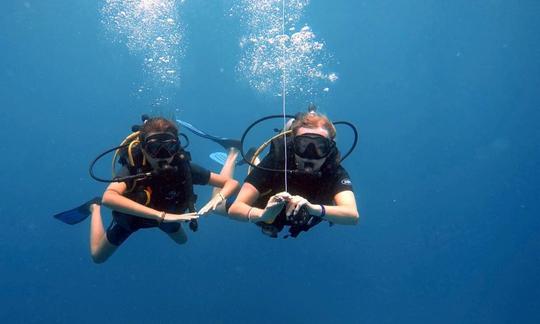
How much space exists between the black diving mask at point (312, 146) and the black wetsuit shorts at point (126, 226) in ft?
9.38

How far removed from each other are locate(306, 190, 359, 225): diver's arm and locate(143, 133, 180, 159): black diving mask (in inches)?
81.8

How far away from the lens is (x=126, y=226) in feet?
20.1

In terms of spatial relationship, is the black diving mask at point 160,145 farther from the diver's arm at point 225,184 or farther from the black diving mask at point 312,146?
the black diving mask at point 312,146

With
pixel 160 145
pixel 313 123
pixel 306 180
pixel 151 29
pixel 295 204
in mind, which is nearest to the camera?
pixel 295 204

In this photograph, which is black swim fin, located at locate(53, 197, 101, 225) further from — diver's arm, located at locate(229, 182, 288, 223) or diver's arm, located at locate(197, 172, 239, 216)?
diver's arm, located at locate(229, 182, 288, 223)

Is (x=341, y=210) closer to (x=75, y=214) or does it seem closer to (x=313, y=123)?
(x=313, y=123)

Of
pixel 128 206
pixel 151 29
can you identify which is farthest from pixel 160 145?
pixel 151 29

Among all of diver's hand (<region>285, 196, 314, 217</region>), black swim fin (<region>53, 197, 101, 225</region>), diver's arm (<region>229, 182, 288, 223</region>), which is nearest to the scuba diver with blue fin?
diver's arm (<region>229, 182, 288, 223</region>)

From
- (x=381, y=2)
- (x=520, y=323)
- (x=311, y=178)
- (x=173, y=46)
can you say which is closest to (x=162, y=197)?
(x=311, y=178)

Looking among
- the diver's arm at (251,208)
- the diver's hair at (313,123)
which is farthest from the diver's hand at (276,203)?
the diver's hair at (313,123)

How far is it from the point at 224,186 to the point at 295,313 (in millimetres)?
16122

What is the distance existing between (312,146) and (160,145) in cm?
192

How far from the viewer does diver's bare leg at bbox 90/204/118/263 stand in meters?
7.24

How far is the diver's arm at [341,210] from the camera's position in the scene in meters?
3.72
